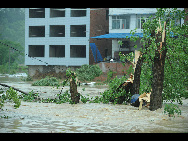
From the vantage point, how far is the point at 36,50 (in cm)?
5272

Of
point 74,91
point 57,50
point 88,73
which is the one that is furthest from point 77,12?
point 74,91

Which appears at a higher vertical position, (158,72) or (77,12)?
(77,12)

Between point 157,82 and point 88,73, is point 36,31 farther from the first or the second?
point 157,82

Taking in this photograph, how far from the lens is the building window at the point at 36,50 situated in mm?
51241

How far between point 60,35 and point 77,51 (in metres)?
3.65

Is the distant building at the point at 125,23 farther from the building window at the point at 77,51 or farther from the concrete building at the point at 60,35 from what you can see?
the building window at the point at 77,51

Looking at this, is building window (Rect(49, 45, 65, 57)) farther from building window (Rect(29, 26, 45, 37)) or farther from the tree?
the tree

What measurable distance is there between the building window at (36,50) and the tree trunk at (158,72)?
3754cm

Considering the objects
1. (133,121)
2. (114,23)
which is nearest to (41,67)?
(114,23)

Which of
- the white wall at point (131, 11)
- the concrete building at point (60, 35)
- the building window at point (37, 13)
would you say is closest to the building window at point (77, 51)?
the concrete building at point (60, 35)

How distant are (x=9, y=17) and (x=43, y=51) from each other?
5062 cm

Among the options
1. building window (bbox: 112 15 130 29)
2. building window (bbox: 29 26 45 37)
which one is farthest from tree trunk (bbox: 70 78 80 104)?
building window (bbox: 29 26 45 37)

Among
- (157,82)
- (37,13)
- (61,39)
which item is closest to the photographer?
(157,82)

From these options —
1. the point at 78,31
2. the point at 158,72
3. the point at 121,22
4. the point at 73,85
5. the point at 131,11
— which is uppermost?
the point at 131,11
